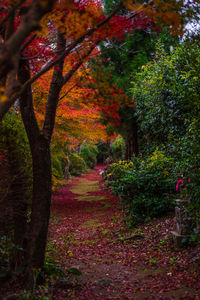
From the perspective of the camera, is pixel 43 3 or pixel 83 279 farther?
pixel 83 279

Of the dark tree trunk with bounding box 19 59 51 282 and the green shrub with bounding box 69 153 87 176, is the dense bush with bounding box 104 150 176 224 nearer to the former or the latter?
the dark tree trunk with bounding box 19 59 51 282

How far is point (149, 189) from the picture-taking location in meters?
8.68

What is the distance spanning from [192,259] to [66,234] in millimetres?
5317

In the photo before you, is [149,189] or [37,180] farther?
[149,189]

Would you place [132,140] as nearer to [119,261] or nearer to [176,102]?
[176,102]

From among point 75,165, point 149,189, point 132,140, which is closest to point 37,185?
point 149,189

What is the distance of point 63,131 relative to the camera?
11945mm

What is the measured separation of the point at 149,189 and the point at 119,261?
2.93 metres

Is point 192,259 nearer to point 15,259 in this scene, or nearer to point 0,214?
point 15,259

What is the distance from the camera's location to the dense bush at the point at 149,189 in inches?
330

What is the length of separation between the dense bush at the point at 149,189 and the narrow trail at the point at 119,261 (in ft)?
1.61

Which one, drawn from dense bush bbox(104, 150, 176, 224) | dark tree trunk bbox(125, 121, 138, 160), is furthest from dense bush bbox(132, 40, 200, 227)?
dark tree trunk bbox(125, 121, 138, 160)

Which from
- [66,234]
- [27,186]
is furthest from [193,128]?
[66,234]

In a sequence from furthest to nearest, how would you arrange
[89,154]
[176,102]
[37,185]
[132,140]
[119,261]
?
1. [89,154]
2. [132,140]
3. [176,102]
4. [119,261]
5. [37,185]
